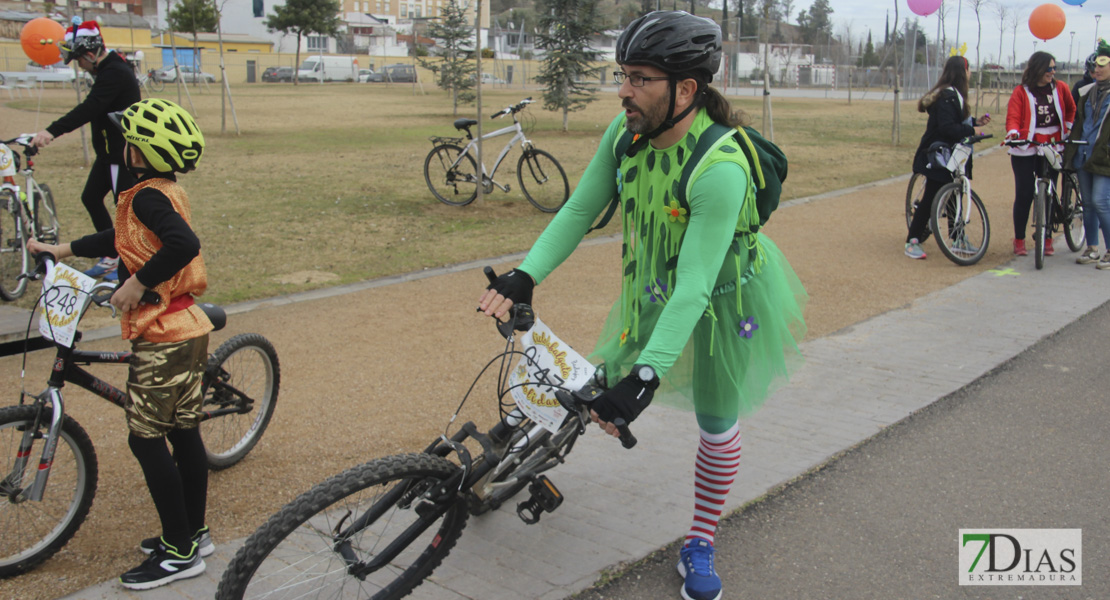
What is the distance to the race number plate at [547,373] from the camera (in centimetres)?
282

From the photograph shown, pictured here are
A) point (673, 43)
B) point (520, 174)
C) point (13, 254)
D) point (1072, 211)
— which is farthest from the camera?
point (520, 174)

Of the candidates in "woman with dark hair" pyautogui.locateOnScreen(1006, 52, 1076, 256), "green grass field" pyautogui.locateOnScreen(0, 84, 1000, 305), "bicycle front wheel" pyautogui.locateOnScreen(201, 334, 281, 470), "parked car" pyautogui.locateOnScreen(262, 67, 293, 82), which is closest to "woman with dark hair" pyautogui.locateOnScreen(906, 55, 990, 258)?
"woman with dark hair" pyautogui.locateOnScreen(1006, 52, 1076, 256)

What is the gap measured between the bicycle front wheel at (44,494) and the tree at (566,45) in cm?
2000

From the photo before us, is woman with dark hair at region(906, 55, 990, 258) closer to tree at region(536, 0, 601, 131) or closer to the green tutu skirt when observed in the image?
the green tutu skirt

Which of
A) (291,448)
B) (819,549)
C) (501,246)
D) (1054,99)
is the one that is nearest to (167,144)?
(291,448)

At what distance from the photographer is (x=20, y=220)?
7516mm

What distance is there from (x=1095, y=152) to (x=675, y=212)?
7176 millimetres

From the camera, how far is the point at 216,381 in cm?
395

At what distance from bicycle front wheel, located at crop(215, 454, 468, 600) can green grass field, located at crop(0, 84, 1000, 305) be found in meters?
4.69

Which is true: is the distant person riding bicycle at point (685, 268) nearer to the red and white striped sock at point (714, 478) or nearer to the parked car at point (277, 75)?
the red and white striped sock at point (714, 478)

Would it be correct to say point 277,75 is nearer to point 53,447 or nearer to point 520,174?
point 520,174

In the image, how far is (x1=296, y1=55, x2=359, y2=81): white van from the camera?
189 feet

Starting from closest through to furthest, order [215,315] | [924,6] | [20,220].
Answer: [215,315]
[20,220]
[924,6]

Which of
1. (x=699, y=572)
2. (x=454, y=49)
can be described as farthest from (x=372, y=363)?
(x=454, y=49)
